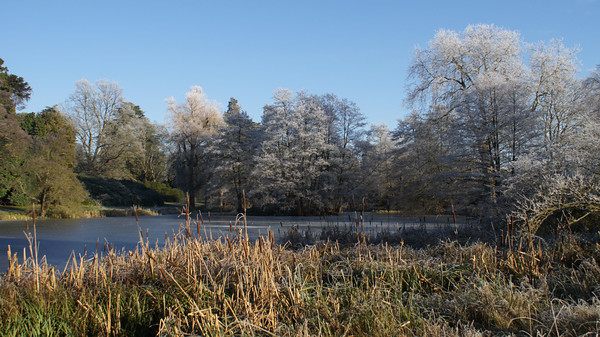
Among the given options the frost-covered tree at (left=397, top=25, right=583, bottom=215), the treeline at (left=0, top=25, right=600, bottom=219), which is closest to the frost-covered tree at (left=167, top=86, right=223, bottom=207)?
Result: the treeline at (left=0, top=25, right=600, bottom=219)

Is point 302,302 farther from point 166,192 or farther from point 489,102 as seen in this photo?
point 166,192

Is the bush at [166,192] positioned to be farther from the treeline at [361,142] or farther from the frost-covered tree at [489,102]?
the frost-covered tree at [489,102]

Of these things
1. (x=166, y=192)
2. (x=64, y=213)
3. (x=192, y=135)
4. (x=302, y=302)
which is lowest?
(x=302, y=302)

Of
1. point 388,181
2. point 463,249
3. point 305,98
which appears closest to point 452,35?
point 388,181

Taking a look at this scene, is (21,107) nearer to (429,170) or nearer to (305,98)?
(305,98)

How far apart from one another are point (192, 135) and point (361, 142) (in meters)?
15.3

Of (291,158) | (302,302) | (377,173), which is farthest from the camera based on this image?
(291,158)

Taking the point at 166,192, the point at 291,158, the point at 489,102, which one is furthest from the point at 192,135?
the point at 489,102

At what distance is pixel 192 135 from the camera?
120ft

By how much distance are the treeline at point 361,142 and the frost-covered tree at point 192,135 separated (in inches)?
4.9

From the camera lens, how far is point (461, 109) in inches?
774

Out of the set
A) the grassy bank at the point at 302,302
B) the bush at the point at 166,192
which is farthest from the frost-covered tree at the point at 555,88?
the bush at the point at 166,192

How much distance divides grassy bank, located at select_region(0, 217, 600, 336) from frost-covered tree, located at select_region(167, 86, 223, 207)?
98.3 ft

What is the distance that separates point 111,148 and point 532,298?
40.7m
